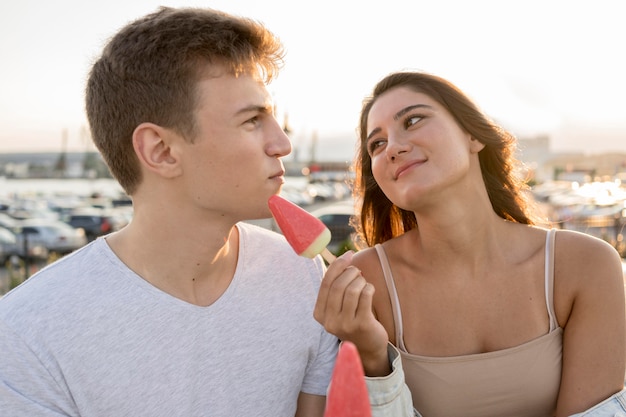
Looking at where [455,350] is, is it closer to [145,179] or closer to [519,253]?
[519,253]

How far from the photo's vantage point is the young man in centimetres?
235

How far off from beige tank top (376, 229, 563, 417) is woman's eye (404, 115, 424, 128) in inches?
49.7

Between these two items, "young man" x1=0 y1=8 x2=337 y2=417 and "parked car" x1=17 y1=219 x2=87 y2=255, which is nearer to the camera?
"young man" x1=0 y1=8 x2=337 y2=417

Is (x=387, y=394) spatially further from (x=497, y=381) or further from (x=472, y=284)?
(x=472, y=284)

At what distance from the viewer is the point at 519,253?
3.31 metres

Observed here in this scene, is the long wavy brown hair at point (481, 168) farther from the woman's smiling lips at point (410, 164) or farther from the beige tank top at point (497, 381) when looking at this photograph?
the beige tank top at point (497, 381)

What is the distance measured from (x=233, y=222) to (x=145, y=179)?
45cm

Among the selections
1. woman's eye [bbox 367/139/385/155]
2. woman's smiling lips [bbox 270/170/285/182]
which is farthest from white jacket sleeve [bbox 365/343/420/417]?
woman's eye [bbox 367/139/385/155]

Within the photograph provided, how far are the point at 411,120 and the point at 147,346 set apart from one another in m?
1.81

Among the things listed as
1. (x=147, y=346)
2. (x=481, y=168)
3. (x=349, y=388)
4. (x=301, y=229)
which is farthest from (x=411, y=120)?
(x=349, y=388)

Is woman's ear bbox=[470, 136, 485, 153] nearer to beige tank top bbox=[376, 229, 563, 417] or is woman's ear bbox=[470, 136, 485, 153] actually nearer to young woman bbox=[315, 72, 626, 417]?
young woman bbox=[315, 72, 626, 417]

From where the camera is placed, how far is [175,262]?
8.46 ft

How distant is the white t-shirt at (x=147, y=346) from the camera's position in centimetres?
226

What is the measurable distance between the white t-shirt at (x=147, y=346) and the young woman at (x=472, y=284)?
679mm
